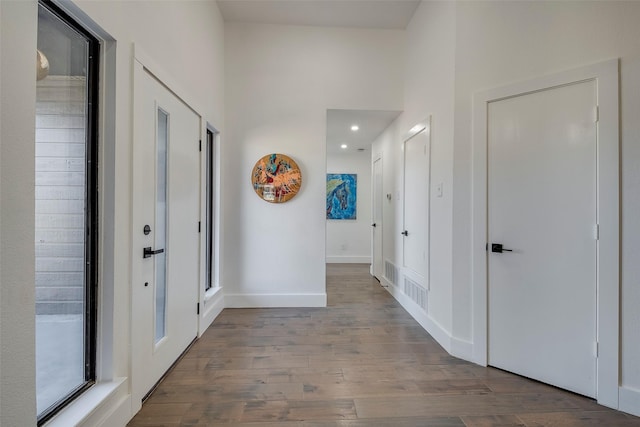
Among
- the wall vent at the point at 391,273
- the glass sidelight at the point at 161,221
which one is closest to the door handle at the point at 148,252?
the glass sidelight at the point at 161,221

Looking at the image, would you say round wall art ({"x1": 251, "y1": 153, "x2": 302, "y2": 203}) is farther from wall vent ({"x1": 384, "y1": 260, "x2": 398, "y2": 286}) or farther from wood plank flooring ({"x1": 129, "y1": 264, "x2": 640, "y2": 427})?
Result: wall vent ({"x1": 384, "y1": 260, "x2": 398, "y2": 286})

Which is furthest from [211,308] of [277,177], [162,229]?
[277,177]

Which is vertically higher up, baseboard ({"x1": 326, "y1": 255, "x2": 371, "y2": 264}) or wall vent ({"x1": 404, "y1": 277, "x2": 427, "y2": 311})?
wall vent ({"x1": 404, "y1": 277, "x2": 427, "y2": 311})

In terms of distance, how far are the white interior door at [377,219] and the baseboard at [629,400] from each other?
122 inches

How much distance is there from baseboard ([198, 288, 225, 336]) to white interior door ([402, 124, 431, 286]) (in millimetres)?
2247

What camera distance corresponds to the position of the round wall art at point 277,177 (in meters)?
3.55

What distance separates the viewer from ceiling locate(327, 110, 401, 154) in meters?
3.81

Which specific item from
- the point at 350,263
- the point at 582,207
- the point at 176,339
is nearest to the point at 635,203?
the point at 582,207

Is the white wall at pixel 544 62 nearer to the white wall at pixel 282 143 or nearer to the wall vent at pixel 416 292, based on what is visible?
the wall vent at pixel 416 292

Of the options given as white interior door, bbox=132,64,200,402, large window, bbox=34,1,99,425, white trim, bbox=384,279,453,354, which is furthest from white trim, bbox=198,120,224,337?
white trim, bbox=384,279,453,354

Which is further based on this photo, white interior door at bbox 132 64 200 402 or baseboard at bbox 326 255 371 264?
baseboard at bbox 326 255 371 264

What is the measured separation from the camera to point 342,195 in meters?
6.99

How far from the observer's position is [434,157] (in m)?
2.84

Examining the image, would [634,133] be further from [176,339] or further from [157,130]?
[176,339]
